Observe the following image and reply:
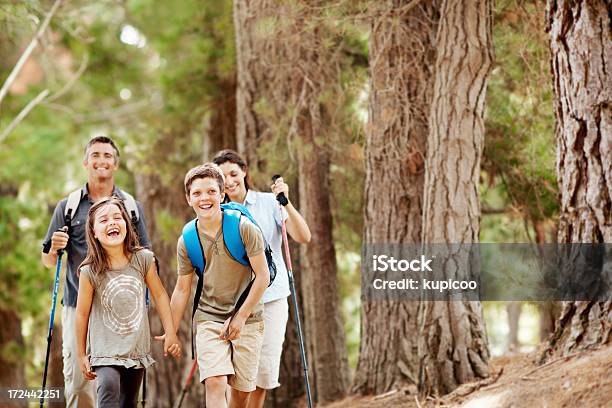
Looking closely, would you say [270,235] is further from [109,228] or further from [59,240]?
[59,240]

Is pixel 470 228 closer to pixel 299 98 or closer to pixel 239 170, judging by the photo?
pixel 239 170

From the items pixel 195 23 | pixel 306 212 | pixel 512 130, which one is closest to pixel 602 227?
pixel 512 130

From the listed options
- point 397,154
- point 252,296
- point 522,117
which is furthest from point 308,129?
point 252,296

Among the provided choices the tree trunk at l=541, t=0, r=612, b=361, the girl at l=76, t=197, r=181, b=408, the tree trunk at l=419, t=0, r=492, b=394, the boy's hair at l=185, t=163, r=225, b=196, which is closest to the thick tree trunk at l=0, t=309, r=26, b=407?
the tree trunk at l=419, t=0, r=492, b=394

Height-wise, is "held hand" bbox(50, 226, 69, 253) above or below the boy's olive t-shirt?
above

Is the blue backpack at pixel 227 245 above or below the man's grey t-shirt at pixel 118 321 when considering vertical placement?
above

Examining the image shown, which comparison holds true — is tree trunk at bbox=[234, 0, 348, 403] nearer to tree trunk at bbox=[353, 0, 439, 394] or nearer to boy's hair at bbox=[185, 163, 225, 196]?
tree trunk at bbox=[353, 0, 439, 394]

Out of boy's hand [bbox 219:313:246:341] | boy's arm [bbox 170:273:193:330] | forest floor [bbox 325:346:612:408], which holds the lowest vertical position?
forest floor [bbox 325:346:612:408]

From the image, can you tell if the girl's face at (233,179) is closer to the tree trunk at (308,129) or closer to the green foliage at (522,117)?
the tree trunk at (308,129)

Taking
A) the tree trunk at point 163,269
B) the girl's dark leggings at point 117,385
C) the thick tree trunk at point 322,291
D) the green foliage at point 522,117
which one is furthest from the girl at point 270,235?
the tree trunk at point 163,269

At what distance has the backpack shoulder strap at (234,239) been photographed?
14.3 feet

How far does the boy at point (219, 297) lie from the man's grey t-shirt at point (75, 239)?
77cm

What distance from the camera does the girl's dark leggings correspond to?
4.25 meters

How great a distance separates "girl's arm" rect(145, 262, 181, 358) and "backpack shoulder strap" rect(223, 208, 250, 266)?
52 cm
